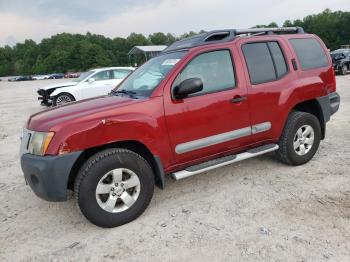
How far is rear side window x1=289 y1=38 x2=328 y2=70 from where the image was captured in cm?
485

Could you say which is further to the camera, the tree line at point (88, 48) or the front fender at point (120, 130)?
the tree line at point (88, 48)

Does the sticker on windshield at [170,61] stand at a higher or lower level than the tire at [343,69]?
higher

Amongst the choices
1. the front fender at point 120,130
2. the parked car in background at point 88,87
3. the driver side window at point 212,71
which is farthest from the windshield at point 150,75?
the parked car in background at point 88,87

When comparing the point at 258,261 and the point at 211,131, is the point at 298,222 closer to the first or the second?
the point at 258,261

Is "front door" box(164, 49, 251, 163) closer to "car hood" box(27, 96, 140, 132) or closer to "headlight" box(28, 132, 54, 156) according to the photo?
"car hood" box(27, 96, 140, 132)

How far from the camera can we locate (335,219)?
338 cm

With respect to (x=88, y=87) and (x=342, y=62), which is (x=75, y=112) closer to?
(x=88, y=87)

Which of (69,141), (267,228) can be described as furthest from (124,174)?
(267,228)

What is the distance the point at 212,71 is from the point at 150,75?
78 cm

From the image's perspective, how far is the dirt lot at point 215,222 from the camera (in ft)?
9.95

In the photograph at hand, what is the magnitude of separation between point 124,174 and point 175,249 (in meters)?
0.95

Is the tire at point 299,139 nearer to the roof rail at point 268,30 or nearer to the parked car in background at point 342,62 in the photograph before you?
the roof rail at point 268,30

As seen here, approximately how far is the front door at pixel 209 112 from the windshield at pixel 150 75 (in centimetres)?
20

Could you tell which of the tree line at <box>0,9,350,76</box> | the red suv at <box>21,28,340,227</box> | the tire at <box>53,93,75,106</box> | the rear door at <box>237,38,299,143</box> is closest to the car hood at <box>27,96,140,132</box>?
the red suv at <box>21,28,340,227</box>
